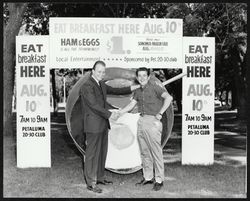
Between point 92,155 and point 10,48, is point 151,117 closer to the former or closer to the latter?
point 92,155

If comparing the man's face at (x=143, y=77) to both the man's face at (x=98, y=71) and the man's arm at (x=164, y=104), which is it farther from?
the man's face at (x=98, y=71)

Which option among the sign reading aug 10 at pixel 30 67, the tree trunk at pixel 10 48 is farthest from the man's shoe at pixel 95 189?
the tree trunk at pixel 10 48

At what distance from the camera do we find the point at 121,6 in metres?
14.9

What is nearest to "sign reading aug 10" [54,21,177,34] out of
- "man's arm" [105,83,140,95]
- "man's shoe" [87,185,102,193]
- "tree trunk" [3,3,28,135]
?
"man's arm" [105,83,140,95]

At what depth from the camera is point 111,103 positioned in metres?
7.80

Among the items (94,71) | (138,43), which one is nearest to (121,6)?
(138,43)

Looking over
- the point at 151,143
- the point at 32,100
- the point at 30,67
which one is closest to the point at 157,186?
the point at 151,143

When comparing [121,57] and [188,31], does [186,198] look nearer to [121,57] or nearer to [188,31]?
[121,57]

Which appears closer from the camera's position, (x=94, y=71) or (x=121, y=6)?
(x=94, y=71)

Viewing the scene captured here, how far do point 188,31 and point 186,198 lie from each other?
671 centimetres

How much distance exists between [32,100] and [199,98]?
326 centimetres

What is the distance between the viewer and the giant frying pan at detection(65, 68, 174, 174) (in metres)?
7.54

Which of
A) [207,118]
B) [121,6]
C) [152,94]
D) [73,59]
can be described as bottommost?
[207,118]

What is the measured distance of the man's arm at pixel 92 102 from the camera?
6.47 m
